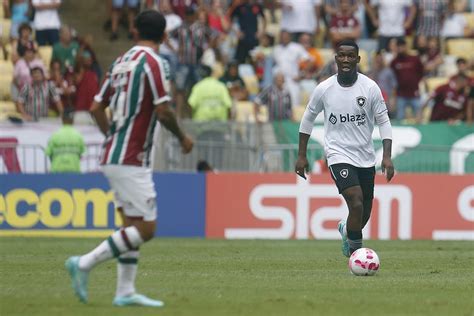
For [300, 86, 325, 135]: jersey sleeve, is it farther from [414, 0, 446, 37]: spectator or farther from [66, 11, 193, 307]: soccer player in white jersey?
[414, 0, 446, 37]: spectator

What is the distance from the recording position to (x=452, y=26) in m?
31.6

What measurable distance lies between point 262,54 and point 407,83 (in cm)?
341

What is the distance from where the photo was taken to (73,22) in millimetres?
30672

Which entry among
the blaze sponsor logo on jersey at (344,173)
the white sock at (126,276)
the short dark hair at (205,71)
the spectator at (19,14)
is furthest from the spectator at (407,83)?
the white sock at (126,276)

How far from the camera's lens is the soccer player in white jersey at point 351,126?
1446 cm

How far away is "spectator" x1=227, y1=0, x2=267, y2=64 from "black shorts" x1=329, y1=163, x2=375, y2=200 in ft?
50.6

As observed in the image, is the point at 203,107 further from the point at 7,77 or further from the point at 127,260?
the point at 127,260

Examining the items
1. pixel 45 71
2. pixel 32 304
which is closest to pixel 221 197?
pixel 45 71

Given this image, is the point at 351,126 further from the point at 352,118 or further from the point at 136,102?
the point at 136,102

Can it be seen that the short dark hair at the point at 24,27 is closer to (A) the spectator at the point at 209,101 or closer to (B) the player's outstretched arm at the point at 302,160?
(A) the spectator at the point at 209,101

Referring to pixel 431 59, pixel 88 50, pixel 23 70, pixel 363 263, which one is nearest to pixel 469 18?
pixel 431 59

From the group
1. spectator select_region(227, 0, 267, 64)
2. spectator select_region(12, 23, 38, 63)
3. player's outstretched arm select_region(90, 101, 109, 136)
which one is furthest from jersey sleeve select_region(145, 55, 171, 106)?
spectator select_region(227, 0, 267, 64)

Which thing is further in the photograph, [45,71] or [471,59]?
[471,59]

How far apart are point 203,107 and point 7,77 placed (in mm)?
4189
